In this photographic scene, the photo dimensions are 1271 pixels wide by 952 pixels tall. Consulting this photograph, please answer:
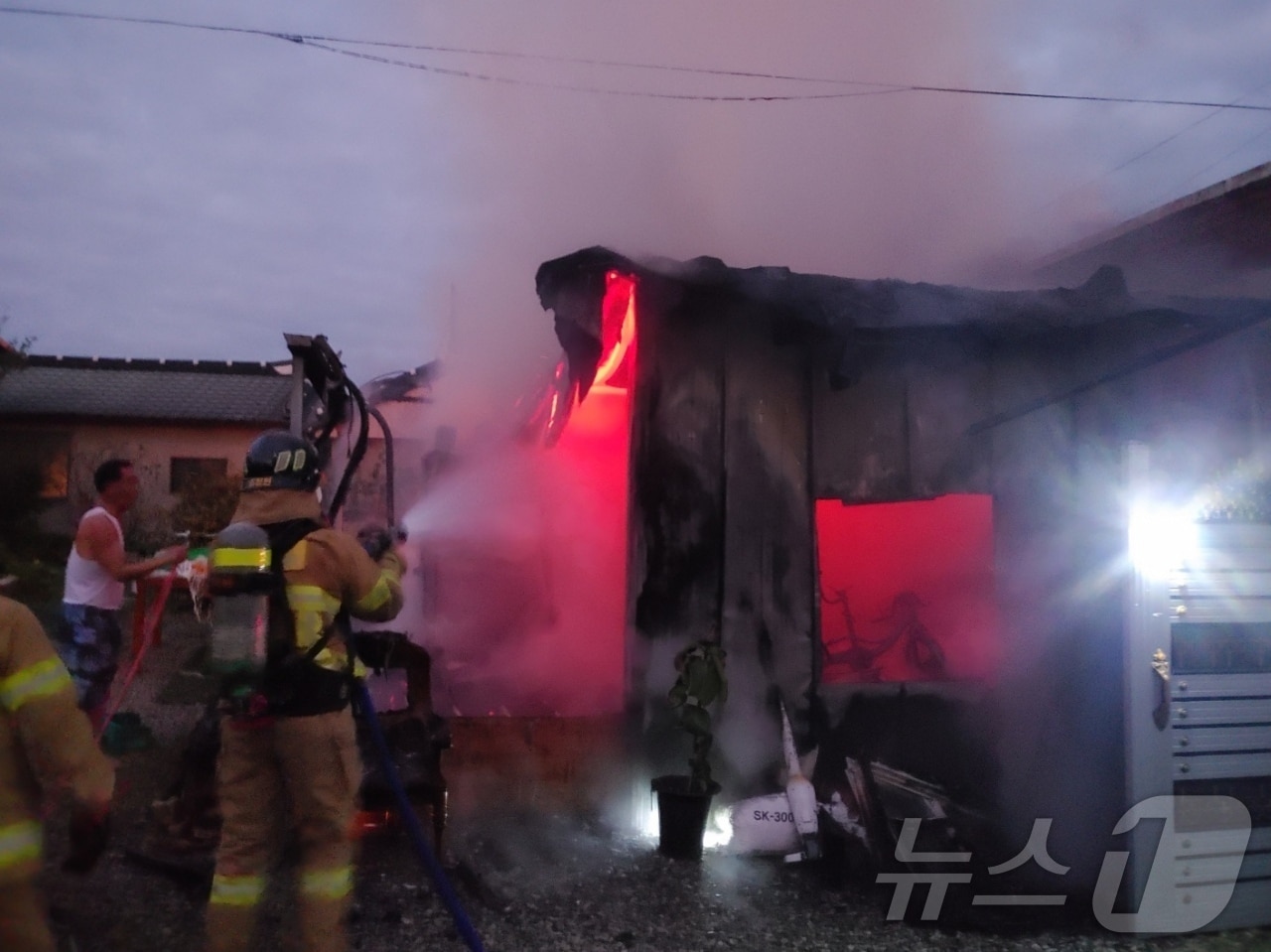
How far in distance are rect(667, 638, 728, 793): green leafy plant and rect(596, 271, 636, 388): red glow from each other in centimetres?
206

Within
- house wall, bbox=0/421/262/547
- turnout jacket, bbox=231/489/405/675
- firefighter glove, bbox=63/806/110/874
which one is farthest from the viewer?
house wall, bbox=0/421/262/547

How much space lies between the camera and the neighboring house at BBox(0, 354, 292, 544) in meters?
21.4

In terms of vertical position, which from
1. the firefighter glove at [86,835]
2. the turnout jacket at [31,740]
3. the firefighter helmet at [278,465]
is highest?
the firefighter helmet at [278,465]

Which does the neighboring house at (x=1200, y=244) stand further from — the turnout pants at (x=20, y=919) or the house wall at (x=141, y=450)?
the house wall at (x=141, y=450)

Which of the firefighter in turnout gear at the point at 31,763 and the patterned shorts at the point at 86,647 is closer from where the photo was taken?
the firefighter in turnout gear at the point at 31,763

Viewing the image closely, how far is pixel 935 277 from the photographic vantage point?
41.5 ft

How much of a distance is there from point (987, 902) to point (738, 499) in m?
2.68

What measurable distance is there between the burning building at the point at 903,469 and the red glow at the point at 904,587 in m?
1.09

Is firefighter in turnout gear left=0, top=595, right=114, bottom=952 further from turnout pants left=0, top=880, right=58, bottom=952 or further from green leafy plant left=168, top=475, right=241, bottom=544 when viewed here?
green leafy plant left=168, top=475, right=241, bottom=544

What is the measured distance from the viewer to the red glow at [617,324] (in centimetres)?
575

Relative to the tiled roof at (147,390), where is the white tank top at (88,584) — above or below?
below

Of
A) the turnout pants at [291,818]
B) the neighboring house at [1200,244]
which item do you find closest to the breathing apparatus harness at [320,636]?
the turnout pants at [291,818]

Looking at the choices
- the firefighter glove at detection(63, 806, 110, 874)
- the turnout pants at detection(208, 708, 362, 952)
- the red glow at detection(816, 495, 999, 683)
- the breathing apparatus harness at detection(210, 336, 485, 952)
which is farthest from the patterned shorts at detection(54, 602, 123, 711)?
the red glow at detection(816, 495, 999, 683)

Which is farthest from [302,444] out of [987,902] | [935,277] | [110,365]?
[110,365]
